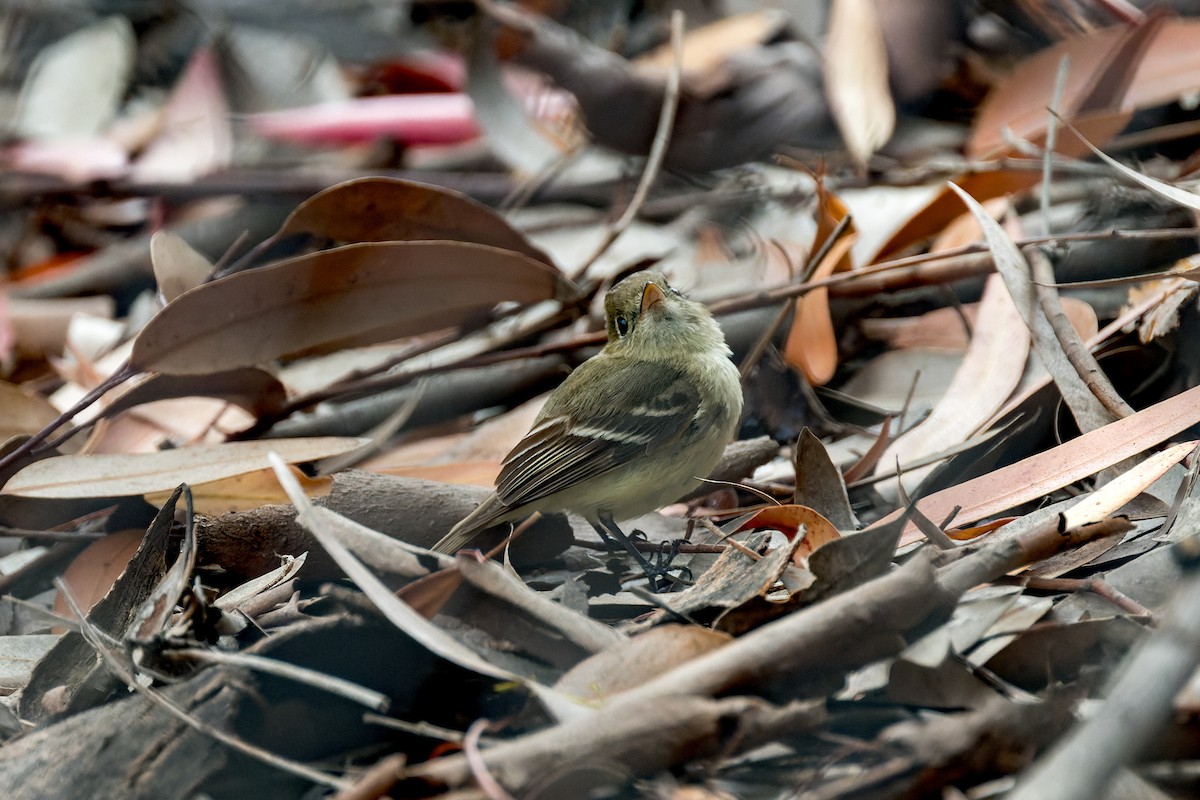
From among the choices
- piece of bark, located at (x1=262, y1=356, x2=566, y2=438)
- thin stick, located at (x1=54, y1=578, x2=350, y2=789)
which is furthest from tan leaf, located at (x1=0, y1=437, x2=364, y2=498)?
thin stick, located at (x1=54, y1=578, x2=350, y2=789)

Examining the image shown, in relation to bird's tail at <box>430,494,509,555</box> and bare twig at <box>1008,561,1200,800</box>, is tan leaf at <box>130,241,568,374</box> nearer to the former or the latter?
bird's tail at <box>430,494,509,555</box>

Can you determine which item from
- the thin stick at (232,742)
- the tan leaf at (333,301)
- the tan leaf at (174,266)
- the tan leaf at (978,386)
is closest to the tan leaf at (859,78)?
the tan leaf at (978,386)

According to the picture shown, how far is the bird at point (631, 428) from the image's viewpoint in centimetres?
251

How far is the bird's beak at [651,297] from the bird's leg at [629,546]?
571 millimetres

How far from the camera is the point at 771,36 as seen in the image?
4.38 meters

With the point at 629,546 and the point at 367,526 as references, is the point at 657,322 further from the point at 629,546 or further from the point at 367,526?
the point at 367,526

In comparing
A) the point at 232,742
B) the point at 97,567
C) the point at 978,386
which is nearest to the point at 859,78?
the point at 978,386

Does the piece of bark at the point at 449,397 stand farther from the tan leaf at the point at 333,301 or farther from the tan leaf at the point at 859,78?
the tan leaf at the point at 859,78

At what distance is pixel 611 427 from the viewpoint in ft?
8.92

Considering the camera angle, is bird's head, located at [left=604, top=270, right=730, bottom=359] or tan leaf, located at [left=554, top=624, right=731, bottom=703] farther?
bird's head, located at [left=604, top=270, right=730, bottom=359]

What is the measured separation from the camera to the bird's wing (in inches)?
102

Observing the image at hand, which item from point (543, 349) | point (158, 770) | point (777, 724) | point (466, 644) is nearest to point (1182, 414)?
point (777, 724)

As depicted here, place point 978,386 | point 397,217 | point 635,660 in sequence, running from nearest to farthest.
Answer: point 635,660, point 978,386, point 397,217

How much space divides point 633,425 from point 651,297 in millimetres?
350
